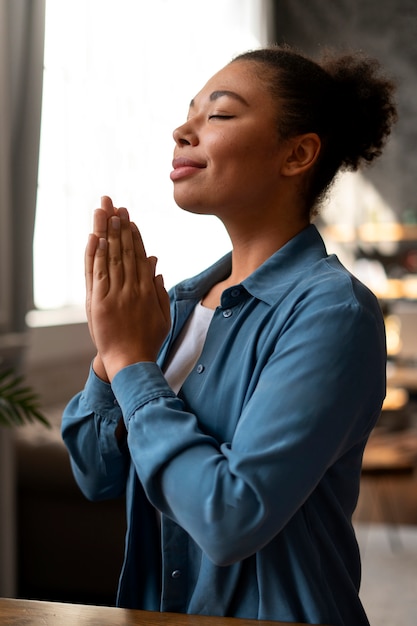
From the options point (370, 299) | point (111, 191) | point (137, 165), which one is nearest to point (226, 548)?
point (370, 299)

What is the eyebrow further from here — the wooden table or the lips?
the wooden table

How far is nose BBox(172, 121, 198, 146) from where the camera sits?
1.20 meters

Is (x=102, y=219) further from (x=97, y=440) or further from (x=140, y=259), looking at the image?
(x=97, y=440)

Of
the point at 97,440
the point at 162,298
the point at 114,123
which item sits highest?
the point at 114,123

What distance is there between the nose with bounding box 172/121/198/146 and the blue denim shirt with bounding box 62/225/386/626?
0.65 feet

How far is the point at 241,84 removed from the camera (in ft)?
3.97

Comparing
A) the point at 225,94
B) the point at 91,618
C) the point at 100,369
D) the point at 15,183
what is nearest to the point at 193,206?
the point at 225,94

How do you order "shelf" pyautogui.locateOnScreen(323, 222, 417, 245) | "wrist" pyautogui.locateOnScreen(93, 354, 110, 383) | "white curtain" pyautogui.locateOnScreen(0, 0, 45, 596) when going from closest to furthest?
"wrist" pyautogui.locateOnScreen(93, 354, 110, 383) < "white curtain" pyautogui.locateOnScreen(0, 0, 45, 596) < "shelf" pyautogui.locateOnScreen(323, 222, 417, 245)

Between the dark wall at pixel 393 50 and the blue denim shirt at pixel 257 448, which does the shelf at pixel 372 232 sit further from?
the blue denim shirt at pixel 257 448

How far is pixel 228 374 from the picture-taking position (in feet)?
3.81

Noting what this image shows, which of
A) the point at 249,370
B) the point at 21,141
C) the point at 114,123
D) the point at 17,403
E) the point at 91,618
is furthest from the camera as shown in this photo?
the point at 114,123

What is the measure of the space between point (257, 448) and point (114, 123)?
169 inches

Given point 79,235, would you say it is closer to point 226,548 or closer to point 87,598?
point 87,598

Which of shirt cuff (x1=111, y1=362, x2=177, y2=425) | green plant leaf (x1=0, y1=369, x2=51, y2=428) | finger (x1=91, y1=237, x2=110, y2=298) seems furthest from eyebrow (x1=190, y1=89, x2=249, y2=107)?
green plant leaf (x1=0, y1=369, x2=51, y2=428)
